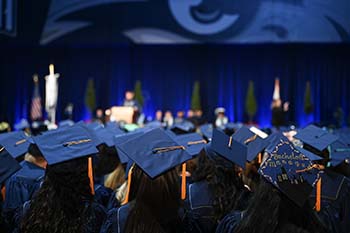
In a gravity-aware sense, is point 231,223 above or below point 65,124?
below

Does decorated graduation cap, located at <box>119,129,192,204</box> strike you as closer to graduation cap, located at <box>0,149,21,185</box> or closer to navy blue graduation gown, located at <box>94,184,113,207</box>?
navy blue graduation gown, located at <box>94,184,113,207</box>

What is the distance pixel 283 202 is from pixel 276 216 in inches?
2.8

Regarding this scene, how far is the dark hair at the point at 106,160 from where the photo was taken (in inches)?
156

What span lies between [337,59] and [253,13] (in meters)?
4.95

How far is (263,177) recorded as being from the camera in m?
1.87

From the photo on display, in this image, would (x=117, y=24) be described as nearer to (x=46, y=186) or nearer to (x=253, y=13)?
(x=253, y=13)

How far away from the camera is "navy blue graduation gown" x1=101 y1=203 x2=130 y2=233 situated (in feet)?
6.34

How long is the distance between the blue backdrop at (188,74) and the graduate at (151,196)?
646 inches

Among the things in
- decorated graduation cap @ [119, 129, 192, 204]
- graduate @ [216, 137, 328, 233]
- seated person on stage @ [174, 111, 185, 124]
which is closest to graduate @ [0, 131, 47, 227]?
decorated graduation cap @ [119, 129, 192, 204]

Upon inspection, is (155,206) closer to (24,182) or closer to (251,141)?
(24,182)

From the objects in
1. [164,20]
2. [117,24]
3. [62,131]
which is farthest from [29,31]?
[62,131]

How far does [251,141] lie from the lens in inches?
153

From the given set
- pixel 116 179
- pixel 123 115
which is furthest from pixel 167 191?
pixel 123 115

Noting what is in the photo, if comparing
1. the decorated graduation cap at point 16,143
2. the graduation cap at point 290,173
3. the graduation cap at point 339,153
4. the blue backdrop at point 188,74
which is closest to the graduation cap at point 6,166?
the decorated graduation cap at point 16,143
